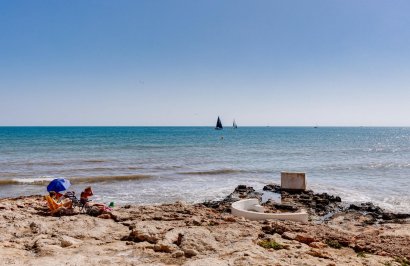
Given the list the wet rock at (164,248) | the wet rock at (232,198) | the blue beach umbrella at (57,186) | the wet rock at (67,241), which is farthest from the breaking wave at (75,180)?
the wet rock at (164,248)

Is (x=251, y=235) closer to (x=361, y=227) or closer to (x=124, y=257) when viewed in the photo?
(x=124, y=257)

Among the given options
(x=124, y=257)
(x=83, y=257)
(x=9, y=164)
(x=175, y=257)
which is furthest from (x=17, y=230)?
(x=9, y=164)

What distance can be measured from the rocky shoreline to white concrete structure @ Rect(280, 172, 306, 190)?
594 cm

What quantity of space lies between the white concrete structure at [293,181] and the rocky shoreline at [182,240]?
19.5 ft

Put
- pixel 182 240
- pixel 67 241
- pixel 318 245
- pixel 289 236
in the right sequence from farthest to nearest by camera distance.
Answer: pixel 289 236 < pixel 318 245 < pixel 182 240 < pixel 67 241

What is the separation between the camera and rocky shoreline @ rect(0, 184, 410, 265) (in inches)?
285

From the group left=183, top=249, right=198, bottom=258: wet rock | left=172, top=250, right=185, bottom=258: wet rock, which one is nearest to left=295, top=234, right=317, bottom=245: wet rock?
left=183, top=249, right=198, bottom=258: wet rock

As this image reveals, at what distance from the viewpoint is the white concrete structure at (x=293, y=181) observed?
18.4 m

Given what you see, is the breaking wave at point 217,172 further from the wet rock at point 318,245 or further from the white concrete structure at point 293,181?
the wet rock at point 318,245

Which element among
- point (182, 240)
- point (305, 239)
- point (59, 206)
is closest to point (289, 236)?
point (305, 239)

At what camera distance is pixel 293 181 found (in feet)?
60.5

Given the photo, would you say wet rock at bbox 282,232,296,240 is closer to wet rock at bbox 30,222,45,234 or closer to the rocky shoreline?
the rocky shoreline

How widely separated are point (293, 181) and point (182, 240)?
11408 mm

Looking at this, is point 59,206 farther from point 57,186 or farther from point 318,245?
point 318,245
